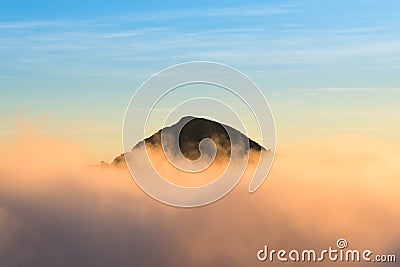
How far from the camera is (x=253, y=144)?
31.9 meters

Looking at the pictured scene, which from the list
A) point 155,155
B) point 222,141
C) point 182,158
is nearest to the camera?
point 155,155

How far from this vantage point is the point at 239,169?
63.1 feet

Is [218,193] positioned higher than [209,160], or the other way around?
[209,160]

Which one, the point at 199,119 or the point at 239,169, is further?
the point at 199,119

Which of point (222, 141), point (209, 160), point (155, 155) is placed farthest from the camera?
point (222, 141)

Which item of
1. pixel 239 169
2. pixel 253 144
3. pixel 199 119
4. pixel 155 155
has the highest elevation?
pixel 199 119

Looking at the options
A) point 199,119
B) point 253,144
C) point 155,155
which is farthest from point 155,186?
point 199,119

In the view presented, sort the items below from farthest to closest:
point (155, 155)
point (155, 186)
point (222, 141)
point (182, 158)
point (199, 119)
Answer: point (199, 119), point (222, 141), point (182, 158), point (155, 155), point (155, 186)

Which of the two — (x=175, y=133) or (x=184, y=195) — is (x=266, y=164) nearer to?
(x=184, y=195)

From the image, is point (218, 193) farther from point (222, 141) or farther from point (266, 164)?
point (222, 141)

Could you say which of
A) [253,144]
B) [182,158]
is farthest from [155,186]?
[253,144]

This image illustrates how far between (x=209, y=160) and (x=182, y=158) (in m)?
5.99

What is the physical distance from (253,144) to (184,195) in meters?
12.9

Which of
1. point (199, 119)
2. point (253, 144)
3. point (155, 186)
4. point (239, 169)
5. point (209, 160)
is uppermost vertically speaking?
point (199, 119)
